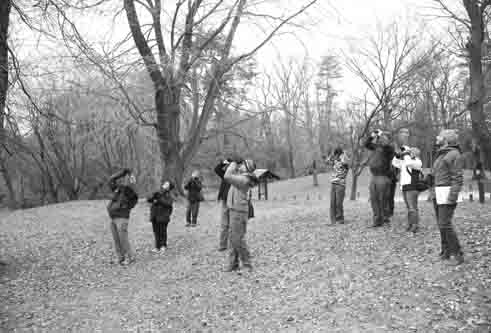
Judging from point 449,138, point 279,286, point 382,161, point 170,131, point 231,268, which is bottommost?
point 279,286

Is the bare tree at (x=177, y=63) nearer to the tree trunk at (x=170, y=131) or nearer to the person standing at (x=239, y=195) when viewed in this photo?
the tree trunk at (x=170, y=131)

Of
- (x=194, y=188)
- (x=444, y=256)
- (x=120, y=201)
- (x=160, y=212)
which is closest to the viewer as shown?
(x=444, y=256)

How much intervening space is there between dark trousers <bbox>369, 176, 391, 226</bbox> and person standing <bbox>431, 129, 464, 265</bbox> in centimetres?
222

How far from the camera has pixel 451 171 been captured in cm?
518

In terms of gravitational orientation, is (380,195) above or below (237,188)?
below

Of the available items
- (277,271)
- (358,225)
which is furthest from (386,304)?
(358,225)

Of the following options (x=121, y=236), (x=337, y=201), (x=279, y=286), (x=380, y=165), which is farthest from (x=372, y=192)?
(x=121, y=236)

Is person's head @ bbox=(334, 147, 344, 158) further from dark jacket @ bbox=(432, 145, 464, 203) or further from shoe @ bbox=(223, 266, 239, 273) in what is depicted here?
shoe @ bbox=(223, 266, 239, 273)

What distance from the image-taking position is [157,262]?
316 inches

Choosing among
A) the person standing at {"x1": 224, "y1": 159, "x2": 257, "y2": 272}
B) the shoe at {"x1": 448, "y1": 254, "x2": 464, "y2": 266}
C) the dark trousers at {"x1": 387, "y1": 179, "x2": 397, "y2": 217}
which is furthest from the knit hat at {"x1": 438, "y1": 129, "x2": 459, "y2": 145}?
the person standing at {"x1": 224, "y1": 159, "x2": 257, "y2": 272}

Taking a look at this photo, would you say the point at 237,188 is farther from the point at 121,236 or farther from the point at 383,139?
the point at 383,139

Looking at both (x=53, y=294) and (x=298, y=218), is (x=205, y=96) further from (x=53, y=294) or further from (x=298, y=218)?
(x=53, y=294)

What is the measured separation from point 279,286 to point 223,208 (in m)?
2.41

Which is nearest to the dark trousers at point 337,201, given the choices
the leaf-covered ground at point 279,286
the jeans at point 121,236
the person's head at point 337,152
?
the leaf-covered ground at point 279,286
